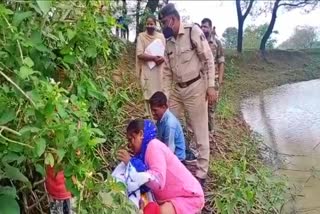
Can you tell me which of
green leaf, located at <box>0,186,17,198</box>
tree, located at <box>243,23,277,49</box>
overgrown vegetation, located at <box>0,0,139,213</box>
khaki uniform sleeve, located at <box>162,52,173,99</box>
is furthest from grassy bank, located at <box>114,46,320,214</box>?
tree, located at <box>243,23,277,49</box>

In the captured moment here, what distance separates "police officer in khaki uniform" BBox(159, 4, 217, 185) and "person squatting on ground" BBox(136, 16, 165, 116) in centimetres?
52

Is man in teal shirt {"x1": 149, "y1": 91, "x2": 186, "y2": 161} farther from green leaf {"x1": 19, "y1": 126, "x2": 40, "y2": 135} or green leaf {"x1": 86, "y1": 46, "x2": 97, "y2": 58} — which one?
green leaf {"x1": 19, "y1": 126, "x2": 40, "y2": 135}

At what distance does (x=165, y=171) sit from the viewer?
3.39 m

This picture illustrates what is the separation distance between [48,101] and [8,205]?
1.15 ft

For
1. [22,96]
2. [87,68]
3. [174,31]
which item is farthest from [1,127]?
[174,31]

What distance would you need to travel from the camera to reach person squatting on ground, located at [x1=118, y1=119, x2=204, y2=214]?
3.41m

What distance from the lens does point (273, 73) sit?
64.8ft

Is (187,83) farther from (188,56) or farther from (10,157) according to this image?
(10,157)

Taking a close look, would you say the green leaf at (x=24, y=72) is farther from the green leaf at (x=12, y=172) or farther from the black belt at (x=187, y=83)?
the black belt at (x=187, y=83)

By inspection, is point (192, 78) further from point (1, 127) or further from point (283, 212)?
point (1, 127)

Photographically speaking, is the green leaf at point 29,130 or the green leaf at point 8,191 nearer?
the green leaf at point 29,130

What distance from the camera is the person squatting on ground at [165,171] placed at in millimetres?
3406

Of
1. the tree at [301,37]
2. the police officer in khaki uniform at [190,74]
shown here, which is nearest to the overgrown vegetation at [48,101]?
the police officer in khaki uniform at [190,74]

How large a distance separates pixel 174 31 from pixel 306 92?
10672 mm
